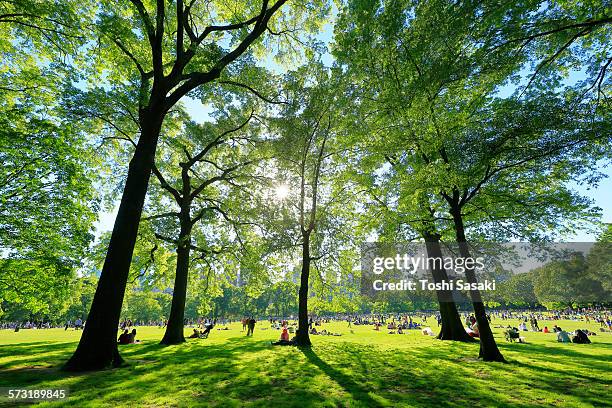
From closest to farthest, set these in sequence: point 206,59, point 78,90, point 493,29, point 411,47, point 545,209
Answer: point 493,29, point 411,47, point 206,59, point 78,90, point 545,209

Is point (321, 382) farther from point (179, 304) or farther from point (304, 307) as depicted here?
point (179, 304)

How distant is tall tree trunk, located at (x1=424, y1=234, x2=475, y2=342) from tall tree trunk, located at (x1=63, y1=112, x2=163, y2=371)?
18.1 meters

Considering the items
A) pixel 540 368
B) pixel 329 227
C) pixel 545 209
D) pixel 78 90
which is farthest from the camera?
pixel 329 227

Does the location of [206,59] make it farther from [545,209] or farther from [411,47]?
[545,209]

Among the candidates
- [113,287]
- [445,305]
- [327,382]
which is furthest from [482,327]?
[113,287]

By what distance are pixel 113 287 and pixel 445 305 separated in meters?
20.0

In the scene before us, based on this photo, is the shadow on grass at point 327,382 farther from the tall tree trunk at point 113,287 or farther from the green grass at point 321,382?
the tall tree trunk at point 113,287

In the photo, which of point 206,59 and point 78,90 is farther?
point 78,90

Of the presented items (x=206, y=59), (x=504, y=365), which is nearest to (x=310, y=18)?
(x=206, y=59)

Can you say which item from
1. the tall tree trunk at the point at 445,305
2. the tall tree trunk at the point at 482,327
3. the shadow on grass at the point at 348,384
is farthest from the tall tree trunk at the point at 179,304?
the tall tree trunk at the point at 445,305

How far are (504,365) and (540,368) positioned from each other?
1048mm

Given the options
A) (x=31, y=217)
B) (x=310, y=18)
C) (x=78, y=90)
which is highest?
(x=310, y=18)

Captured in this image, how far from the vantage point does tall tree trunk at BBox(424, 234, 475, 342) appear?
66.2ft

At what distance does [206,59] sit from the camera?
11.7 metres
